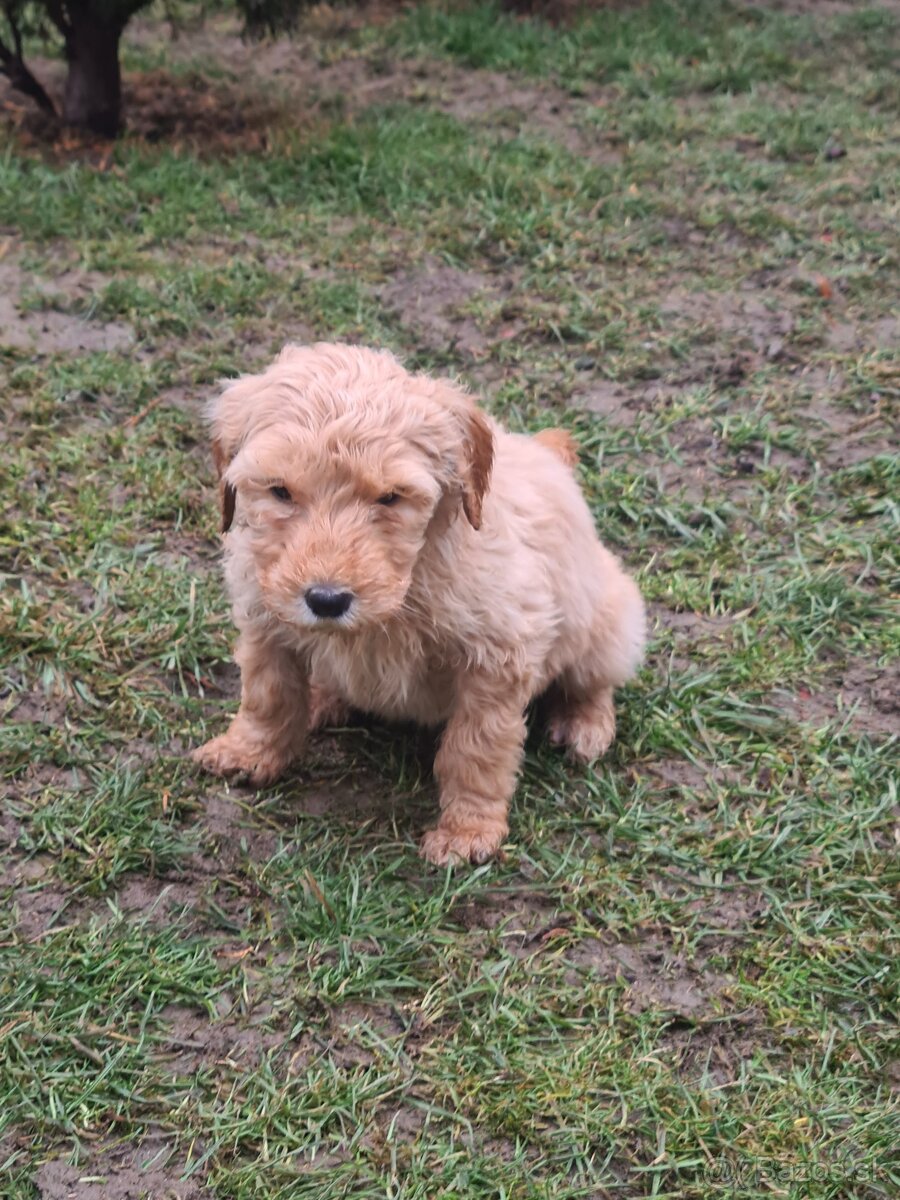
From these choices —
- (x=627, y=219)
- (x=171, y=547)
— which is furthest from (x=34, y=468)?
(x=627, y=219)

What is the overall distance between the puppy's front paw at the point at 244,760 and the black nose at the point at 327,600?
1166 mm

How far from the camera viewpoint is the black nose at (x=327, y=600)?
3.28 meters

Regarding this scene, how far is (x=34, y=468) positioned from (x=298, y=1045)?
331cm

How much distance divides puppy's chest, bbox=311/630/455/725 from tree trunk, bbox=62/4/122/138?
20.0ft

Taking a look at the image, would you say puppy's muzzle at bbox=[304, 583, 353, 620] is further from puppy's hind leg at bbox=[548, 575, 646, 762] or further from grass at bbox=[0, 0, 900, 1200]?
puppy's hind leg at bbox=[548, 575, 646, 762]

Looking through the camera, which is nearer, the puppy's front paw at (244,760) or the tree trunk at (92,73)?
the puppy's front paw at (244,760)


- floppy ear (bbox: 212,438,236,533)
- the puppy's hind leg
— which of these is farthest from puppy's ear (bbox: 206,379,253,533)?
the puppy's hind leg

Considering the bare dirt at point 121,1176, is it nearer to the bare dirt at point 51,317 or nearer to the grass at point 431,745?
the grass at point 431,745

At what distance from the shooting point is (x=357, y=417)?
3369mm

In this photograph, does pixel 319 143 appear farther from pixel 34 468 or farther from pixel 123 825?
pixel 123 825

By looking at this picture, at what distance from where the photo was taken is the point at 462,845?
4094 mm

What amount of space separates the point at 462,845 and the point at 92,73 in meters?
6.82

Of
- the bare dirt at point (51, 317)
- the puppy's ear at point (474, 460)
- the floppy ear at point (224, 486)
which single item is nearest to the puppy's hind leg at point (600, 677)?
the puppy's ear at point (474, 460)

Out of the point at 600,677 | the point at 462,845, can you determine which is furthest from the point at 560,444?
the point at 462,845
